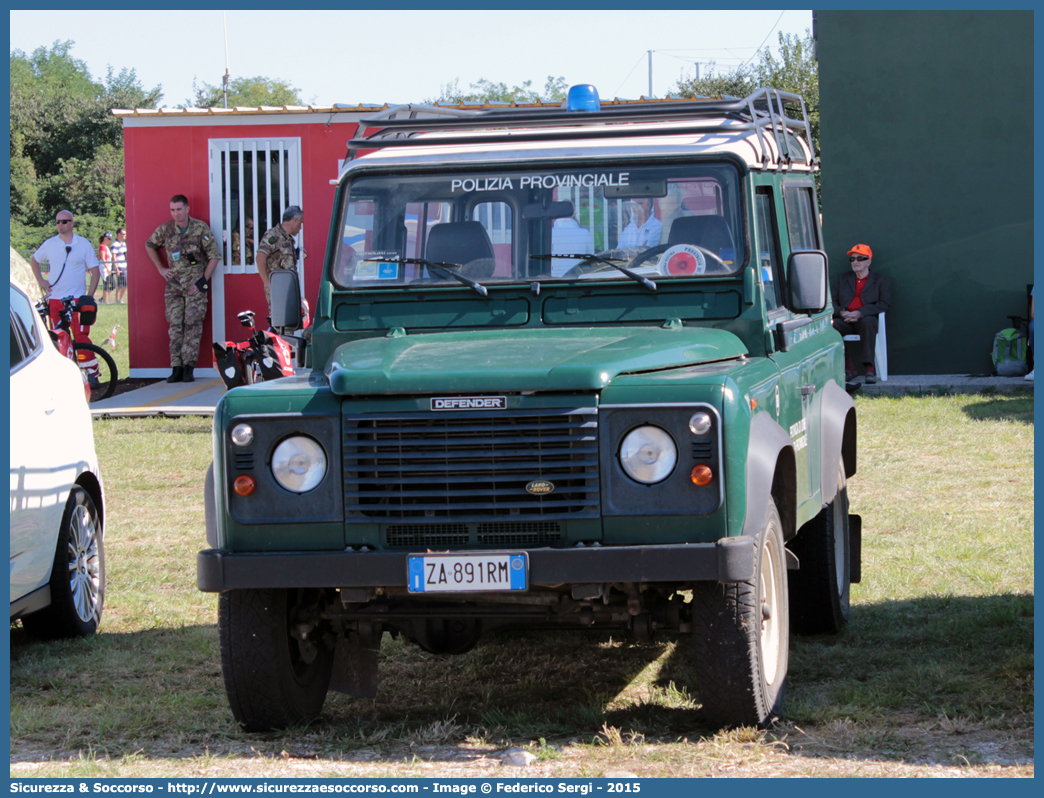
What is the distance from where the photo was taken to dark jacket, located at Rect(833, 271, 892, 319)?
15.6 metres

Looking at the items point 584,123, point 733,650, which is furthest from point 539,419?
point 584,123

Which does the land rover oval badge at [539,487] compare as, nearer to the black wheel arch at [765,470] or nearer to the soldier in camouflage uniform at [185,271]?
the black wheel arch at [765,470]

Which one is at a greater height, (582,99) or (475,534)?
(582,99)

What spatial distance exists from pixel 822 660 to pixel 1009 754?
55.8 inches

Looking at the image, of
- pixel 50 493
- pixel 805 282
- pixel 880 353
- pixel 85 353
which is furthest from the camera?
pixel 880 353

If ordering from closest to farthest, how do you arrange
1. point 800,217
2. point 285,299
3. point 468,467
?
point 468,467 < point 285,299 < point 800,217

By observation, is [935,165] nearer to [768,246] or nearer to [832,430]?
[832,430]

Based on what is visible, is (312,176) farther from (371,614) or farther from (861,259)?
(371,614)

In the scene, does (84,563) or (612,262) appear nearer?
(612,262)

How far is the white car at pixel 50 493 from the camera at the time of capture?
577 centimetres

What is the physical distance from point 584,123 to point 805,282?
1.30 metres

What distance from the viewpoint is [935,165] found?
1609 centimetres

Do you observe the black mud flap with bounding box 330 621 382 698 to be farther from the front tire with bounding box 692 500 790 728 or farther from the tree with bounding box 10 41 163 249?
the tree with bounding box 10 41 163 249

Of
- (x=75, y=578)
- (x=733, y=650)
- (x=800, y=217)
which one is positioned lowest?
(x=75, y=578)
